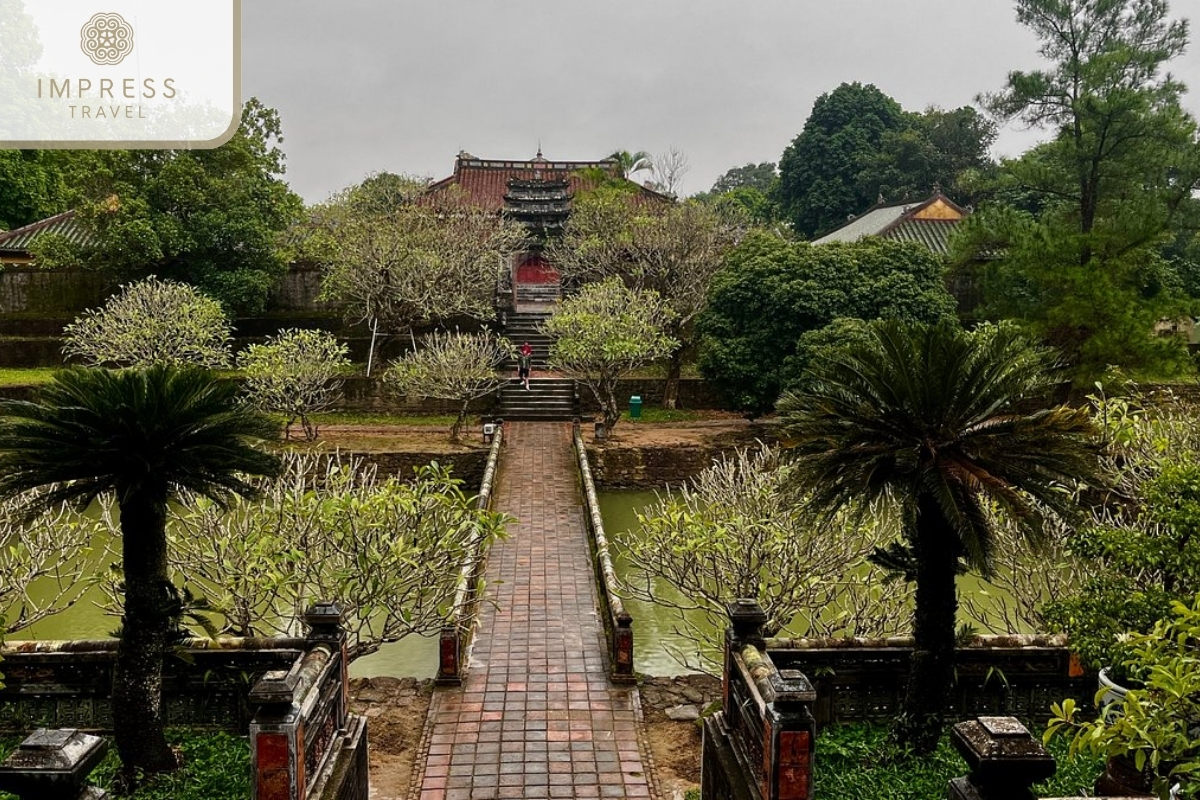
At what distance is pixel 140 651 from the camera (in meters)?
5.73

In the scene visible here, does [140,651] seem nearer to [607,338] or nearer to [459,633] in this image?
[459,633]

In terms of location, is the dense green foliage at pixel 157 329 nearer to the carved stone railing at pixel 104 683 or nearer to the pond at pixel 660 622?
the pond at pixel 660 622

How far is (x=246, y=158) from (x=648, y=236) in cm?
1100

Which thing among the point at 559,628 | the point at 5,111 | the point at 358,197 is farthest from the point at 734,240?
the point at 5,111

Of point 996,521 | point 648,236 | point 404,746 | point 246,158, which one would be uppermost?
point 246,158

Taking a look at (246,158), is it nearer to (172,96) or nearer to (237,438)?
(172,96)

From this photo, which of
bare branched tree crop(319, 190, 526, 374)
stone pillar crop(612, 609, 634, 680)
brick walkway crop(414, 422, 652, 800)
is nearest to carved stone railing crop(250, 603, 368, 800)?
brick walkway crop(414, 422, 652, 800)

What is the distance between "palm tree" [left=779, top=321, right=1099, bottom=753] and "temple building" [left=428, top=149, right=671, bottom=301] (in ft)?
87.4

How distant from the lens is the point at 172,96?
6785 mm

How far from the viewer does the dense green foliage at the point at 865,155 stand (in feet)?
139

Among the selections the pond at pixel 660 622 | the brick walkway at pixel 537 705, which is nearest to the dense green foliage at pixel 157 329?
the brick walkway at pixel 537 705

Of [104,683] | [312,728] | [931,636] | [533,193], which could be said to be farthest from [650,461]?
[533,193]

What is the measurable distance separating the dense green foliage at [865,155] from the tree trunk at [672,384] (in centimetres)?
2119

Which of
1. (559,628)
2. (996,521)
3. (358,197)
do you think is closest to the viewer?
(996,521)
